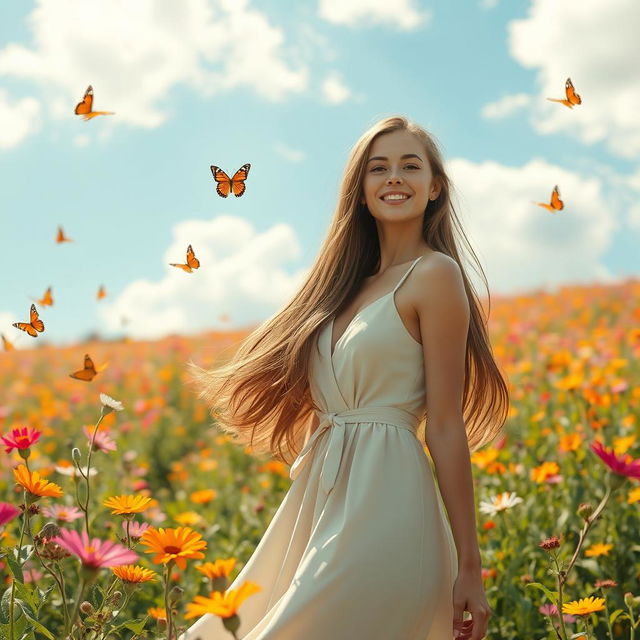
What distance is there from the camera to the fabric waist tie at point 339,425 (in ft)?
6.02

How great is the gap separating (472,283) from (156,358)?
6.91m

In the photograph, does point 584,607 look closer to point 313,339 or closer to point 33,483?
point 313,339

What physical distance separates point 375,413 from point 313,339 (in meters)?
0.32

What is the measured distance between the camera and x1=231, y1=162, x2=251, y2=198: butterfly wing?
1858mm

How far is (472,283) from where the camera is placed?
221cm

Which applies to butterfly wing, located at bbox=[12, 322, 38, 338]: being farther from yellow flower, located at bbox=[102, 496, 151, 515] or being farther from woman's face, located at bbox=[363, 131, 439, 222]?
woman's face, located at bbox=[363, 131, 439, 222]

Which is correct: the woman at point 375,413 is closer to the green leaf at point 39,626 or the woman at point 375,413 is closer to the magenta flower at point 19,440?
the green leaf at point 39,626

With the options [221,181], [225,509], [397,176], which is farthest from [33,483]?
[225,509]

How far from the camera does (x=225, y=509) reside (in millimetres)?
4301

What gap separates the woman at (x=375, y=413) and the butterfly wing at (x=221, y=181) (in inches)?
17.6

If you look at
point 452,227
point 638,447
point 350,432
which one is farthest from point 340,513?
point 638,447

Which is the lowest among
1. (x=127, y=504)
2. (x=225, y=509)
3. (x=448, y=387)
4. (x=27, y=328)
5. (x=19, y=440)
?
(x=225, y=509)

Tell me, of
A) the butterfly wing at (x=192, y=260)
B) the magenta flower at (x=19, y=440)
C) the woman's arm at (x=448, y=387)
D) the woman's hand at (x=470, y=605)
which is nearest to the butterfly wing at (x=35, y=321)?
the magenta flower at (x=19, y=440)

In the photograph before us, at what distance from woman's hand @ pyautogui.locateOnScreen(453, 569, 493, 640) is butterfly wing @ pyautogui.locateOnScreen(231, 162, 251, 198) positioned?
3.21 feet
